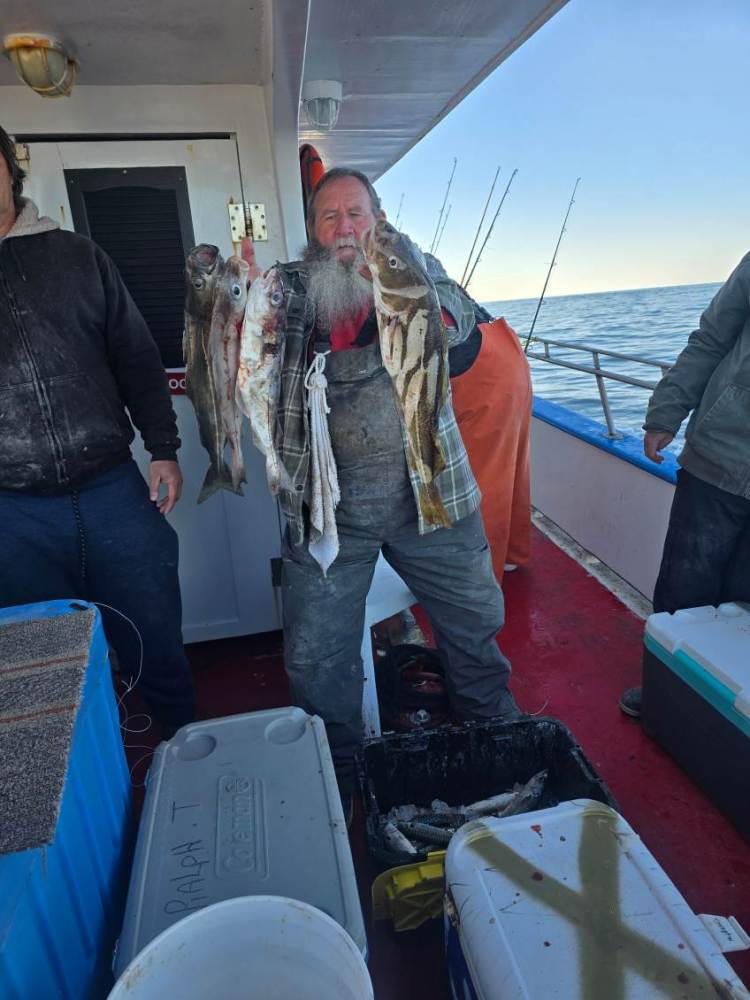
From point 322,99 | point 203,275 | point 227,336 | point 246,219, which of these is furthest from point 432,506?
point 322,99

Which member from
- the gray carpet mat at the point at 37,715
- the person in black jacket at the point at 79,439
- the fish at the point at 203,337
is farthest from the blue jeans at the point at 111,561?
the gray carpet mat at the point at 37,715

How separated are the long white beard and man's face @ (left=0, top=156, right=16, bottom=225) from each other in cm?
96

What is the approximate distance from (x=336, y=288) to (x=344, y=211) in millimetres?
283

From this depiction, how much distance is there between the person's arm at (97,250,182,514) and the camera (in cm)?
210

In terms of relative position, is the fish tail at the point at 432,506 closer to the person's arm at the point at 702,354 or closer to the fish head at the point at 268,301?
the fish head at the point at 268,301

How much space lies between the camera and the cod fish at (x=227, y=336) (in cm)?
144

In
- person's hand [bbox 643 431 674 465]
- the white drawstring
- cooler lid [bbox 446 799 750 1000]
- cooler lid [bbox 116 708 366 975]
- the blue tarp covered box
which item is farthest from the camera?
person's hand [bbox 643 431 674 465]

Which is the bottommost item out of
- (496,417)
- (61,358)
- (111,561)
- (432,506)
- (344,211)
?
(111,561)

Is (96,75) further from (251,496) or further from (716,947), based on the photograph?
(716,947)

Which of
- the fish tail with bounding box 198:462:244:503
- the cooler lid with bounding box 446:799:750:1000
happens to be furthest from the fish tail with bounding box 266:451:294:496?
the cooler lid with bounding box 446:799:750:1000

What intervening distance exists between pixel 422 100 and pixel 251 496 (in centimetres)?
253

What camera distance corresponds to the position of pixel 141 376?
2.15 meters

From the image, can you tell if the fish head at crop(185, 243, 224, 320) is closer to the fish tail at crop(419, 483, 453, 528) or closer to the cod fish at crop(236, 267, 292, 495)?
the cod fish at crop(236, 267, 292, 495)

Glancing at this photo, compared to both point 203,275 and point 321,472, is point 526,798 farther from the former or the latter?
point 203,275
